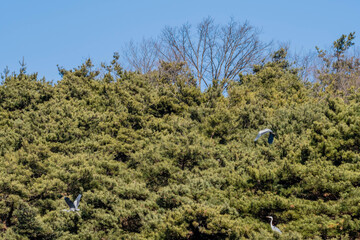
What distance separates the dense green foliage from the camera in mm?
11336

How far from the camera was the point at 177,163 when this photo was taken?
15.1m

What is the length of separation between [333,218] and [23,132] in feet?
43.3

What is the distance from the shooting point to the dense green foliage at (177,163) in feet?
37.2

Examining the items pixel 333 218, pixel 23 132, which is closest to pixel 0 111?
pixel 23 132

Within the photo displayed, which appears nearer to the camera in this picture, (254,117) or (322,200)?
(322,200)

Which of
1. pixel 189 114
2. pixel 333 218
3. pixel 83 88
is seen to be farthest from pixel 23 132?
pixel 333 218

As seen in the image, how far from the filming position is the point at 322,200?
11641 millimetres

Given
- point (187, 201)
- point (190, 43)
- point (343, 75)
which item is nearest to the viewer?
point (187, 201)

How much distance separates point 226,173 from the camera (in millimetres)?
13750

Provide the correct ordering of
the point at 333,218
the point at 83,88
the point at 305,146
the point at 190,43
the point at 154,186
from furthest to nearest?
the point at 190,43
the point at 83,88
the point at 154,186
the point at 305,146
the point at 333,218

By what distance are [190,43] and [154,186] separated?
20.0 meters

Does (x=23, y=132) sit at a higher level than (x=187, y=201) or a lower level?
higher

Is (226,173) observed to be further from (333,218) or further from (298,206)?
(333,218)

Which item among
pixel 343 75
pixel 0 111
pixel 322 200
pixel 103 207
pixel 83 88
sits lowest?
pixel 103 207
